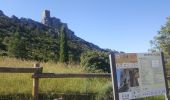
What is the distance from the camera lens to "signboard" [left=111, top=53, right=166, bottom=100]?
25.4 feet

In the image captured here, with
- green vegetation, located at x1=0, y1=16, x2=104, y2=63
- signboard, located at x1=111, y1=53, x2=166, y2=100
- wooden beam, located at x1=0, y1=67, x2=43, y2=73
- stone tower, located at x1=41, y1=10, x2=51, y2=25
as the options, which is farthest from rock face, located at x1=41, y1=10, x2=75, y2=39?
signboard, located at x1=111, y1=53, x2=166, y2=100

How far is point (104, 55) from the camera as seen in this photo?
1834 cm

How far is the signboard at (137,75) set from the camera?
25.4 feet

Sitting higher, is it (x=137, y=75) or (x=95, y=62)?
(x=95, y=62)

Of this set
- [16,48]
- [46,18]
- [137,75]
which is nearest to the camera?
[137,75]

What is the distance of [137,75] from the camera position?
8.30 meters

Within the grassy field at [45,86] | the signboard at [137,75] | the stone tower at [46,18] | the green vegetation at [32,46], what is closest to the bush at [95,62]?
the grassy field at [45,86]

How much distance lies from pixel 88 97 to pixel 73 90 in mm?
556

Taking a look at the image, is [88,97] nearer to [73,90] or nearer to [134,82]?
[73,90]

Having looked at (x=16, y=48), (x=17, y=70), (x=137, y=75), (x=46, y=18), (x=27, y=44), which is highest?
(x=46, y=18)

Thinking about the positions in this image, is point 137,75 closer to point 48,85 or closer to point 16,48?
point 48,85

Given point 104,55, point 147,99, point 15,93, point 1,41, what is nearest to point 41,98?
point 15,93

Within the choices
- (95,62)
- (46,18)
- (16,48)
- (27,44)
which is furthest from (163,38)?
(46,18)

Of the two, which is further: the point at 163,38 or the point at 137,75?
the point at 163,38
